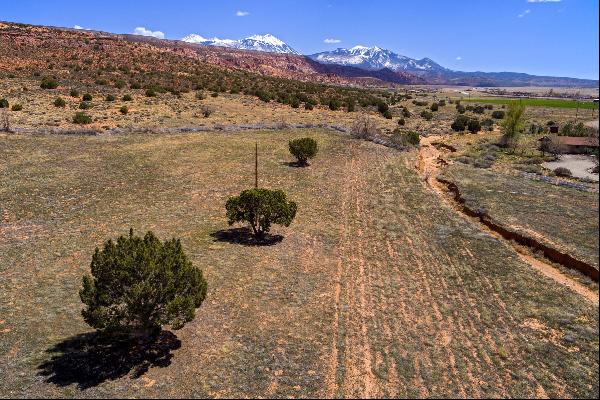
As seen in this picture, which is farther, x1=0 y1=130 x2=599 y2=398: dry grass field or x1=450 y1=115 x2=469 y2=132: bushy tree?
x1=450 y1=115 x2=469 y2=132: bushy tree

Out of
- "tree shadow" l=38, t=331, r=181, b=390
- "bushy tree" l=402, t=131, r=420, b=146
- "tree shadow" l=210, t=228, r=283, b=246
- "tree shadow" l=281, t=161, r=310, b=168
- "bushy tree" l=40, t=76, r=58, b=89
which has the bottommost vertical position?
"tree shadow" l=38, t=331, r=181, b=390

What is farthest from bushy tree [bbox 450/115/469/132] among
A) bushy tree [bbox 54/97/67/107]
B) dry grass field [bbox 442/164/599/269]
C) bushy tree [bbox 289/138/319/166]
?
bushy tree [bbox 54/97/67/107]

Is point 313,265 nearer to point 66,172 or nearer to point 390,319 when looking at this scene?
point 390,319

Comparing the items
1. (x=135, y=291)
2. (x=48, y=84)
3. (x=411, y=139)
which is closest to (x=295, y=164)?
(x=411, y=139)

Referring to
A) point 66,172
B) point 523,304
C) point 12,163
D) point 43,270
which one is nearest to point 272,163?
point 66,172

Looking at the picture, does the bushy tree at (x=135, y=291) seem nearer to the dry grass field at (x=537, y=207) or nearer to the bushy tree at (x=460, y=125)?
the dry grass field at (x=537, y=207)

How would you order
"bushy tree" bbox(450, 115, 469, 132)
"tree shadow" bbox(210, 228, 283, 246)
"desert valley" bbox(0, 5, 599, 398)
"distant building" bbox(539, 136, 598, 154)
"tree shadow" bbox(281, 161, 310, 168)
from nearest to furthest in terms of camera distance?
"desert valley" bbox(0, 5, 599, 398) → "tree shadow" bbox(210, 228, 283, 246) → "tree shadow" bbox(281, 161, 310, 168) → "distant building" bbox(539, 136, 598, 154) → "bushy tree" bbox(450, 115, 469, 132)

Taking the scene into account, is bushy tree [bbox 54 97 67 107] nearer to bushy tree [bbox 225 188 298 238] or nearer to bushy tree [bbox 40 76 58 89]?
bushy tree [bbox 40 76 58 89]
